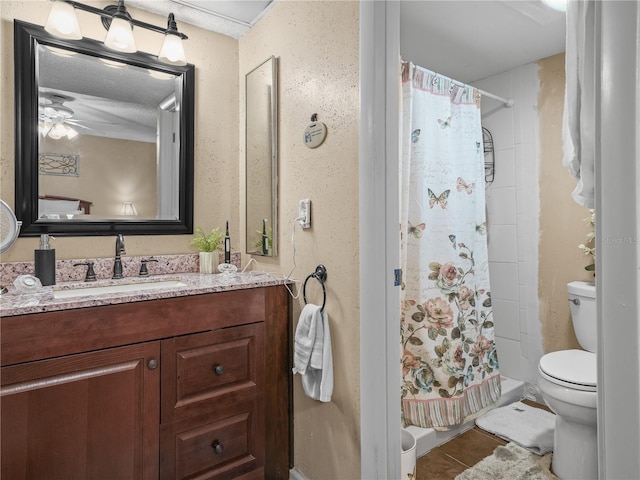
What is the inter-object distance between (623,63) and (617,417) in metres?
0.71

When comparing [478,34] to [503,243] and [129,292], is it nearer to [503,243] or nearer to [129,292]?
[503,243]

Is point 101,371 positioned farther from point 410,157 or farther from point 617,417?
point 410,157

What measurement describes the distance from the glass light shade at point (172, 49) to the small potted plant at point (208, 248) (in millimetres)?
856

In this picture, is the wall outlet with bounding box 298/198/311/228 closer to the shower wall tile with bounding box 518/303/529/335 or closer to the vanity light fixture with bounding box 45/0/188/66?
the vanity light fixture with bounding box 45/0/188/66

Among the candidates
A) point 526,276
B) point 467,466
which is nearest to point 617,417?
point 467,466

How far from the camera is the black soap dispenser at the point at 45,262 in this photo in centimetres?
154

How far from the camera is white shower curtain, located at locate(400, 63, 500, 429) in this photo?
2.04 meters

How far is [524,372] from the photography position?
252 centimetres

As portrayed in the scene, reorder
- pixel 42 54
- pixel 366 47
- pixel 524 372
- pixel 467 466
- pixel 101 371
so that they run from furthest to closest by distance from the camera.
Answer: pixel 524 372 < pixel 467 466 < pixel 42 54 < pixel 366 47 < pixel 101 371

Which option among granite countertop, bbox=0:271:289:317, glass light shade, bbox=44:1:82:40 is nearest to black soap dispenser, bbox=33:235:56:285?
granite countertop, bbox=0:271:289:317

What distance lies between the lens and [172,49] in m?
1.84

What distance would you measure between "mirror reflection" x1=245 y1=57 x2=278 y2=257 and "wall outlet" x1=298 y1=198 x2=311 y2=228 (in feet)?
0.76

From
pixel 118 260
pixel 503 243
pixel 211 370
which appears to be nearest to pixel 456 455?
pixel 211 370

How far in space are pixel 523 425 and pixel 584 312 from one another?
72 cm
